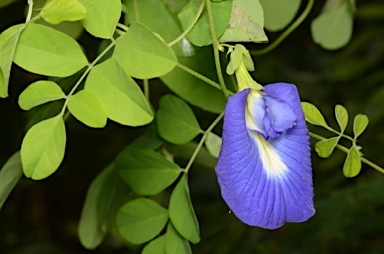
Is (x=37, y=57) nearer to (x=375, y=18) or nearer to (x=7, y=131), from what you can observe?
(x=7, y=131)

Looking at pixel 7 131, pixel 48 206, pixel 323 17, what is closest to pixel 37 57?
pixel 323 17

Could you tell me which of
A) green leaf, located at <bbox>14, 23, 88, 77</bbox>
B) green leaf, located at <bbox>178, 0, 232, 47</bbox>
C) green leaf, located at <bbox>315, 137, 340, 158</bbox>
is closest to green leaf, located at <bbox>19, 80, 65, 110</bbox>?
green leaf, located at <bbox>14, 23, 88, 77</bbox>

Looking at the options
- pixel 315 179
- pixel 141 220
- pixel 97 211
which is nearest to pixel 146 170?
pixel 141 220

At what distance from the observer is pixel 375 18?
1595 millimetres

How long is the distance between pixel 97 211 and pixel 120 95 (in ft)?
1.08

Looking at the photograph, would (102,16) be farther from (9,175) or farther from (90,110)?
(9,175)

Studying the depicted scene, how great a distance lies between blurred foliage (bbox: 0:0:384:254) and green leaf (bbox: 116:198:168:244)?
44 cm

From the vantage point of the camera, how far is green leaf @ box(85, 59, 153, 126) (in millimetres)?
626

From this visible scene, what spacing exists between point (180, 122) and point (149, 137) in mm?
81

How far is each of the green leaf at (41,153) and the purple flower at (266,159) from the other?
14 centimetres

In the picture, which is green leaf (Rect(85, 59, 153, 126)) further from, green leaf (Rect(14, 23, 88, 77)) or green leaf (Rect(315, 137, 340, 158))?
green leaf (Rect(315, 137, 340, 158))

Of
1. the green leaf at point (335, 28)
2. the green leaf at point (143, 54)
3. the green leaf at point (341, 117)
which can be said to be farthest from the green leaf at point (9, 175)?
the green leaf at point (335, 28)

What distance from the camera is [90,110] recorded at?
629mm

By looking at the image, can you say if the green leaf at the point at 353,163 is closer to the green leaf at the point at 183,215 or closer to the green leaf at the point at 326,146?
the green leaf at the point at 326,146
